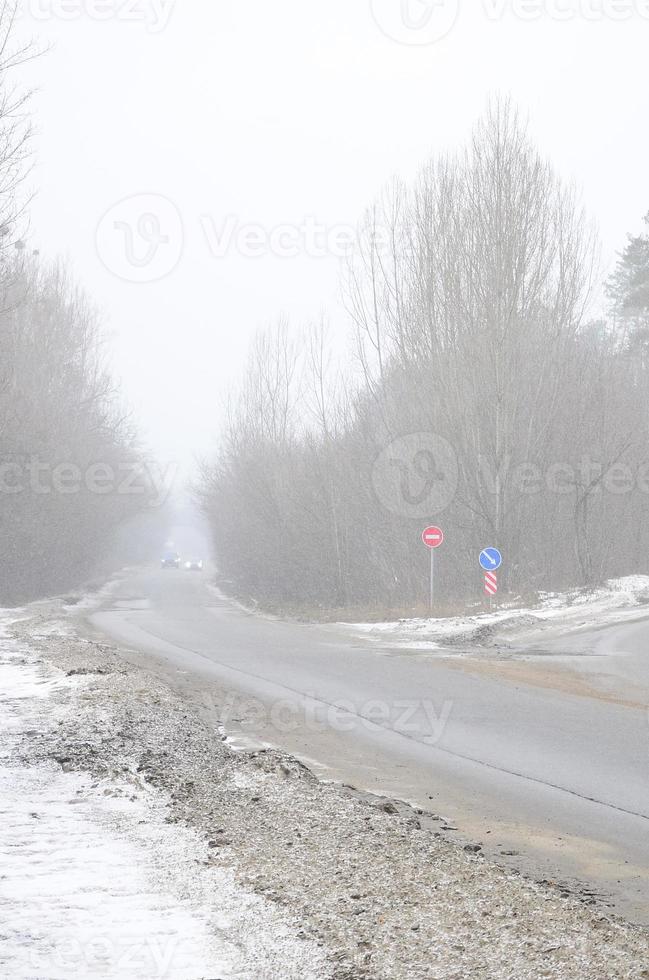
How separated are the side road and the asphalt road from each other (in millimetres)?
528

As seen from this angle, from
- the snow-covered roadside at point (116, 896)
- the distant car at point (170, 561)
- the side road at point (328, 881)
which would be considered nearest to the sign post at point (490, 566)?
the side road at point (328, 881)

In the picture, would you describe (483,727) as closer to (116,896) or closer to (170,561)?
(116,896)

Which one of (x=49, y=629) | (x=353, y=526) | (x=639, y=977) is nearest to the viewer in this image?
(x=639, y=977)

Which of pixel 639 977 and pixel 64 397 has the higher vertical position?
pixel 64 397

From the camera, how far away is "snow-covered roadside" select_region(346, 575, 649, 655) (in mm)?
22047

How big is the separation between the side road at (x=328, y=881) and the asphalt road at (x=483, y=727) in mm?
528

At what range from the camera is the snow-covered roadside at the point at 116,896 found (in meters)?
4.40

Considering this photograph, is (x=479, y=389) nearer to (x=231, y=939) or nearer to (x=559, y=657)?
(x=559, y=657)

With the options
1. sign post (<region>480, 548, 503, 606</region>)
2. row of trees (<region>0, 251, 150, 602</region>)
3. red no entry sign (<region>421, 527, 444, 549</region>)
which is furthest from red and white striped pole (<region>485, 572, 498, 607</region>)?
row of trees (<region>0, 251, 150, 602</region>)

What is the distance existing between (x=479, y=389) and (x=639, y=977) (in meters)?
30.3

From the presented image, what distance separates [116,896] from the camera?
5.21 meters

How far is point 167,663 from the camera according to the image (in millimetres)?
17562

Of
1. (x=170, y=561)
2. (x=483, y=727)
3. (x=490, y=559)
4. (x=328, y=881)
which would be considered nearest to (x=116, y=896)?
(x=328, y=881)

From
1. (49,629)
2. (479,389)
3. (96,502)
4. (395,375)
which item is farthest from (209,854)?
(96,502)
